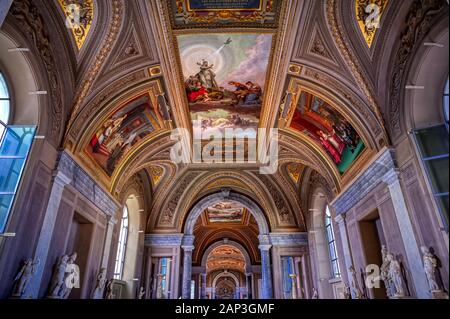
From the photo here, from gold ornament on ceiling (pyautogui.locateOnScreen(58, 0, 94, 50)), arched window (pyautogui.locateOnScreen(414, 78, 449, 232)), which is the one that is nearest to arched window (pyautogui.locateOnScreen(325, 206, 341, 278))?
arched window (pyautogui.locateOnScreen(414, 78, 449, 232))

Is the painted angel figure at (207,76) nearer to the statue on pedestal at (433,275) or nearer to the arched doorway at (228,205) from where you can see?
the statue on pedestal at (433,275)

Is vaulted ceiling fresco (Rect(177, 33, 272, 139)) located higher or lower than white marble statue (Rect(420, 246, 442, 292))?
higher

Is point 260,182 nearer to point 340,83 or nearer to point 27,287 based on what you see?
point 340,83

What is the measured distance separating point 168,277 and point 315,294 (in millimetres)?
7453

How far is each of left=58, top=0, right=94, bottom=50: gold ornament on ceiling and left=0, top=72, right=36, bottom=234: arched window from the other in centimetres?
195

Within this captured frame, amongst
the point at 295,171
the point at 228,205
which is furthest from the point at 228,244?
the point at 295,171

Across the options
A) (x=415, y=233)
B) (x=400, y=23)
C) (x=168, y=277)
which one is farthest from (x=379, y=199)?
(x=168, y=277)

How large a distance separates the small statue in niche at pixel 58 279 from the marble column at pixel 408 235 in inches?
338

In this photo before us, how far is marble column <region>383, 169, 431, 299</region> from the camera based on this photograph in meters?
6.57

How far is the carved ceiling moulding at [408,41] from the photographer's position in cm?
551

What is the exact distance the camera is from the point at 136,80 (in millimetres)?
9469

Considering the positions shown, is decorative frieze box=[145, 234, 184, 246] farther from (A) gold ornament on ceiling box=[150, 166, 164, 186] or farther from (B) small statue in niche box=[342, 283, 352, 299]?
(B) small statue in niche box=[342, 283, 352, 299]

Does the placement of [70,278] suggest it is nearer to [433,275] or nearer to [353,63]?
[433,275]

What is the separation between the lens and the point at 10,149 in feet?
22.1
